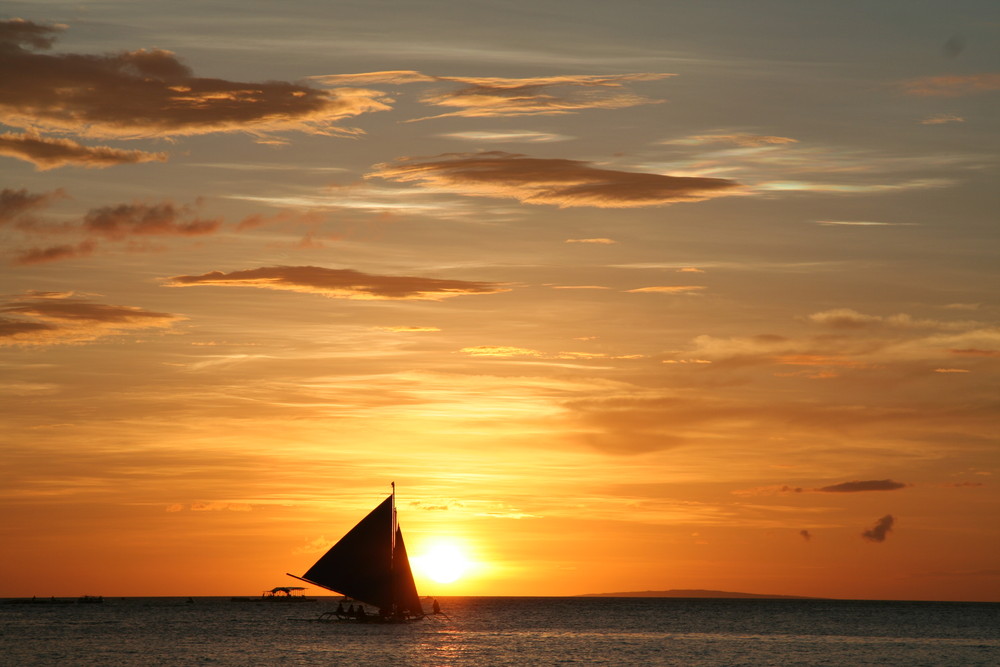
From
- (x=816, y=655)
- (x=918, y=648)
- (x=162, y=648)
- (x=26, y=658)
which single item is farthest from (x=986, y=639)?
(x=26, y=658)

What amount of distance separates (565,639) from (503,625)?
1746 inches

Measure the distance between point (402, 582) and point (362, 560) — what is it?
797 cm

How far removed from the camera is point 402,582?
131500 mm

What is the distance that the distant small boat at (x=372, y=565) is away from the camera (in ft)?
408

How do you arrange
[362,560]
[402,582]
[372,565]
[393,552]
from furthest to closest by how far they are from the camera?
[402,582], [393,552], [372,565], [362,560]

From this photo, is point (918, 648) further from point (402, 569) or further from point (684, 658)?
point (402, 569)

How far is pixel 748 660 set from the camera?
11606cm

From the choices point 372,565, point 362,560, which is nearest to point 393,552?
point 372,565

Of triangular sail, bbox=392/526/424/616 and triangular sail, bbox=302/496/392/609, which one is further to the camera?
triangular sail, bbox=392/526/424/616

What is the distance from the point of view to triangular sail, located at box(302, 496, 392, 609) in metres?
124

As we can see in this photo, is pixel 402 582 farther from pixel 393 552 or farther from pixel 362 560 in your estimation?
pixel 362 560

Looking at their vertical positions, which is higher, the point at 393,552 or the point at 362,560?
the point at 393,552

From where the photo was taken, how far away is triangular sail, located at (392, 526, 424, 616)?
128m

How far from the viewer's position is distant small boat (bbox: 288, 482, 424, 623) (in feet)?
408
